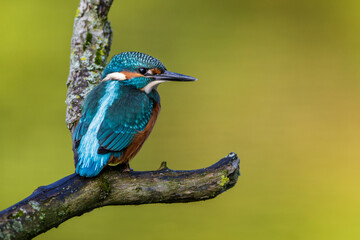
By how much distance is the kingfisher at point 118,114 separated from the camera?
182 cm

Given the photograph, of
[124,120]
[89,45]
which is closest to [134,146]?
[124,120]

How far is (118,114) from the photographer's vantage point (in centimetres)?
192

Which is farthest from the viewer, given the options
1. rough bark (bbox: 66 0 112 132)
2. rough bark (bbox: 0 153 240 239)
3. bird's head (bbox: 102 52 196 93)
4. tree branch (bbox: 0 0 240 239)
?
rough bark (bbox: 66 0 112 132)

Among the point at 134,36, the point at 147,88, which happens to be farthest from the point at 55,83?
the point at 147,88

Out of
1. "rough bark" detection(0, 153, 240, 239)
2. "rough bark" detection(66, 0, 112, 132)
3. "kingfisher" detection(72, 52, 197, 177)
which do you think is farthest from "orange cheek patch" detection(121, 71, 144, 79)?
"rough bark" detection(0, 153, 240, 239)

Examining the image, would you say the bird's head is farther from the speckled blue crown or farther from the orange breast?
the orange breast

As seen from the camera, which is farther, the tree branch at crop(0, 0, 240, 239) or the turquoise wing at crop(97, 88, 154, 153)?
the turquoise wing at crop(97, 88, 154, 153)

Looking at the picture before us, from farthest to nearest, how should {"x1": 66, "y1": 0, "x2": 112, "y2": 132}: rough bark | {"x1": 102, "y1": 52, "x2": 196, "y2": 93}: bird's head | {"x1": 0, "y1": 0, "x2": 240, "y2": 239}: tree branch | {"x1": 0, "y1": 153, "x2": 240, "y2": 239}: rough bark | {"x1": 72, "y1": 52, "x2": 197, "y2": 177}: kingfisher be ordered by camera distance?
{"x1": 66, "y1": 0, "x2": 112, "y2": 132}: rough bark, {"x1": 102, "y1": 52, "x2": 196, "y2": 93}: bird's head, {"x1": 72, "y1": 52, "x2": 197, "y2": 177}: kingfisher, {"x1": 0, "y1": 153, "x2": 240, "y2": 239}: rough bark, {"x1": 0, "y1": 0, "x2": 240, "y2": 239}: tree branch

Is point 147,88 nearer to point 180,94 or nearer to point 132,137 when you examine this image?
point 132,137

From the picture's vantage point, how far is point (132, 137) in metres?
1.94

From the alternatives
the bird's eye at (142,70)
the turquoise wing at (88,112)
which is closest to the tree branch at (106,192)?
the turquoise wing at (88,112)

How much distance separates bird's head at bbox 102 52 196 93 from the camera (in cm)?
208

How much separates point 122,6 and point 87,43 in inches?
66.8

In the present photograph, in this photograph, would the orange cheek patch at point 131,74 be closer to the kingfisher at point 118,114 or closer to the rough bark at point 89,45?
the kingfisher at point 118,114
